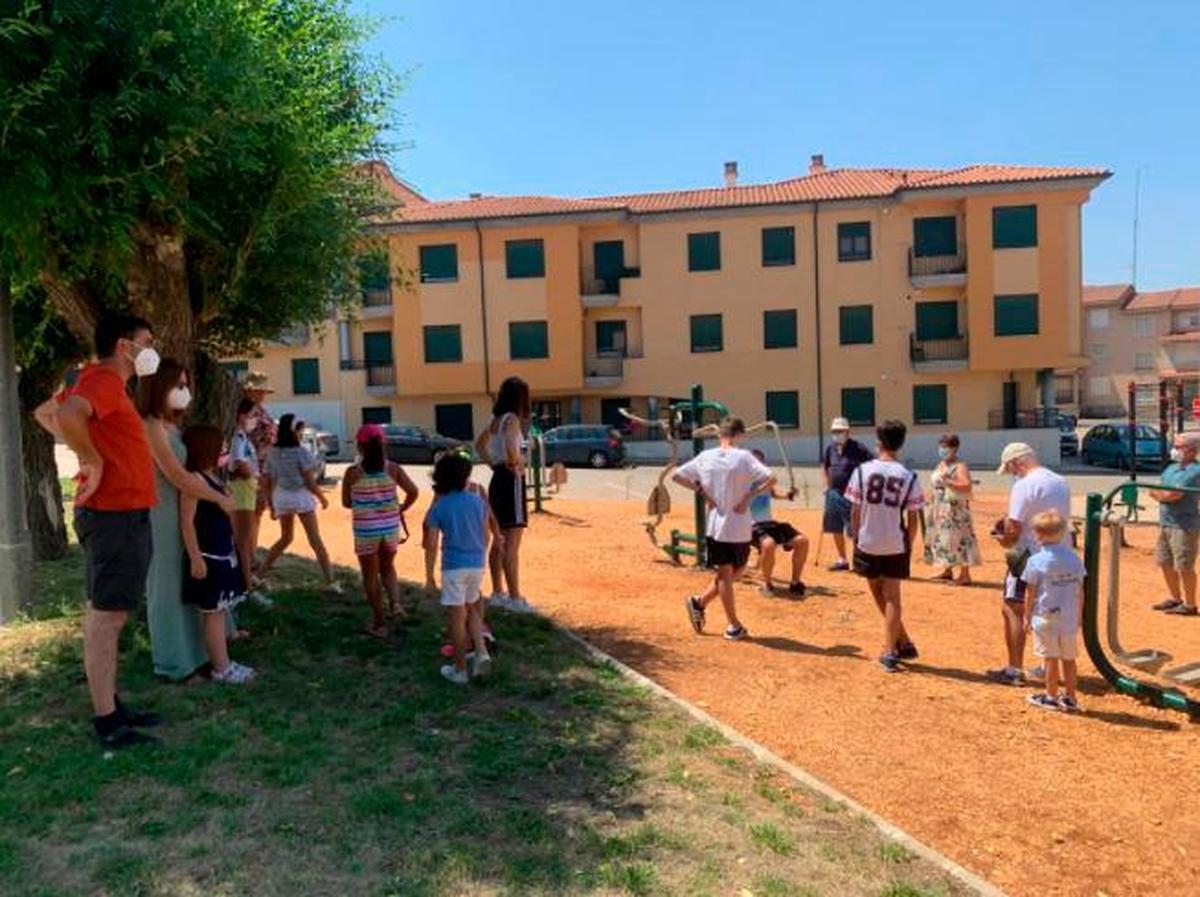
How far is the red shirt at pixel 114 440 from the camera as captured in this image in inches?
173

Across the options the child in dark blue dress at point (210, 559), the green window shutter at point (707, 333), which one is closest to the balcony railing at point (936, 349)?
the green window shutter at point (707, 333)

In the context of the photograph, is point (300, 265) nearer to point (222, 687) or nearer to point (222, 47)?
point (222, 47)

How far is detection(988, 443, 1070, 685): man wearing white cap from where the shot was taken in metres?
6.40

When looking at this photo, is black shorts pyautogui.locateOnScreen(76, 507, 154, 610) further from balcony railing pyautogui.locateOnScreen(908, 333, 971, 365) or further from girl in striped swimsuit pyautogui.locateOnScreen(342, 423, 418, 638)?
balcony railing pyautogui.locateOnScreen(908, 333, 971, 365)

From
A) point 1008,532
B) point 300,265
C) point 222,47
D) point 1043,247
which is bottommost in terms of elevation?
point 1008,532

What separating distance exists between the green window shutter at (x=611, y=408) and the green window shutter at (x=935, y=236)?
12.8 meters

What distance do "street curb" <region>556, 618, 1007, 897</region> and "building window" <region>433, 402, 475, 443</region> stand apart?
113 ft

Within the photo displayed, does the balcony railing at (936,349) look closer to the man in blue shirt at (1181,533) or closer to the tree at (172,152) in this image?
the man in blue shirt at (1181,533)

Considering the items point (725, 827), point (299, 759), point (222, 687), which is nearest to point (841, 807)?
point (725, 827)

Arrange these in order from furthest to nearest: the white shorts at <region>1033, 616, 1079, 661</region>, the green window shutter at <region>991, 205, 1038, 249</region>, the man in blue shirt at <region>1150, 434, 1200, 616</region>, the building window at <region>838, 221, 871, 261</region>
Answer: the building window at <region>838, 221, 871, 261</region> → the green window shutter at <region>991, 205, 1038, 249</region> → the man in blue shirt at <region>1150, 434, 1200, 616</region> → the white shorts at <region>1033, 616, 1079, 661</region>

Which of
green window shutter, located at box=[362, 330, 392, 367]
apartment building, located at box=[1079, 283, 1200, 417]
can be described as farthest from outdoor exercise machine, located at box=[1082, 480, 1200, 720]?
apartment building, located at box=[1079, 283, 1200, 417]

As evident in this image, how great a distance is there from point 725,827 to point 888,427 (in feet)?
12.8

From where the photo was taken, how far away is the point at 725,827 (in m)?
4.07

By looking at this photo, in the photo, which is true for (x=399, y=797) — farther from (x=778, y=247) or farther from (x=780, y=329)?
(x=778, y=247)
